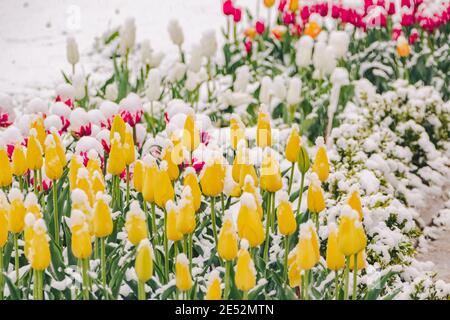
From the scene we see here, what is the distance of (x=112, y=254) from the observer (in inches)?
83.7

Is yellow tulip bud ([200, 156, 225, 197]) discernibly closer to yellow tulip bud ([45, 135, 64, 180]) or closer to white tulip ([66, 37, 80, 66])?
yellow tulip bud ([45, 135, 64, 180])

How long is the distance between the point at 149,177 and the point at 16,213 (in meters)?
0.30

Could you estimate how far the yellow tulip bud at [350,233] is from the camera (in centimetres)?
170

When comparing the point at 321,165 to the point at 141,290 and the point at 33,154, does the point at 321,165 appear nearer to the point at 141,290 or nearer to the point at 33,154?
the point at 141,290

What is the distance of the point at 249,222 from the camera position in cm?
175

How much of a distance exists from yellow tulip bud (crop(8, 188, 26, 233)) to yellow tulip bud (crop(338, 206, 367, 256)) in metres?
0.69

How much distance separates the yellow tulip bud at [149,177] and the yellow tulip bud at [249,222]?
0.24m

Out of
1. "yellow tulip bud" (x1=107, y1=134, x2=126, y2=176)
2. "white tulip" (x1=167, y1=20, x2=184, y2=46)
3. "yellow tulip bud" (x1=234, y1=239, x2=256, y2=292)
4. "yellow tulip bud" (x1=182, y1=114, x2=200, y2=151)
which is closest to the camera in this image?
"yellow tulip bud" (x1=234, y1=239, x2=256, y2=292)

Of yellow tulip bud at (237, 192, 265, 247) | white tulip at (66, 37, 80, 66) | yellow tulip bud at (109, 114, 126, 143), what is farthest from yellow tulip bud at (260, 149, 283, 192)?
white tulip at (66, 37, 80, 66)

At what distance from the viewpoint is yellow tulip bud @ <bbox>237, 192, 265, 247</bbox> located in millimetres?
1722

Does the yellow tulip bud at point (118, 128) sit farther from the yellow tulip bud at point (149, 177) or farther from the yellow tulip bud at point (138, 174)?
the yellow tulip bud at point (149, 177)
